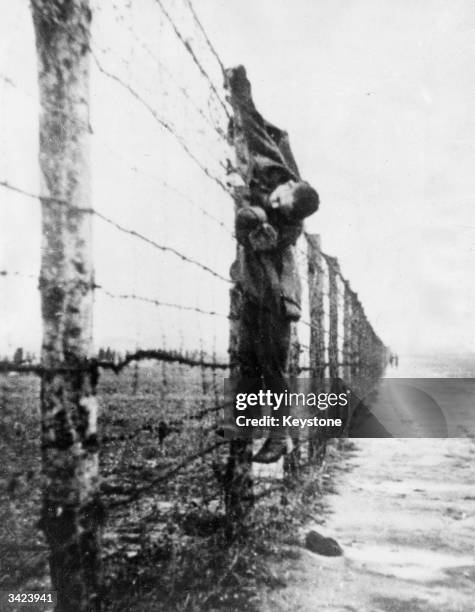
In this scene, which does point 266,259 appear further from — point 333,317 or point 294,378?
point 333,317

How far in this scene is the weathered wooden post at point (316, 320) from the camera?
364cm

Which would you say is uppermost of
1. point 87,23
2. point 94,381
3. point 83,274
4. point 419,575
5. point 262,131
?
point 262,131

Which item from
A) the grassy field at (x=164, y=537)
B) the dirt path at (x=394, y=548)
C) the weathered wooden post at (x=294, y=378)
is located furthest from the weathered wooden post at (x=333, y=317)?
the grassy field at (x=164, y=537)

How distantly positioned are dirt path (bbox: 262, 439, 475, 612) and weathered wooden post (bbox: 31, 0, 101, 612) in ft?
2.67

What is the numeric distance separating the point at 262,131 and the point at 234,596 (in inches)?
71.6

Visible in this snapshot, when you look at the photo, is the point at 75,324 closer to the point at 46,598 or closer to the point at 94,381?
the point at 94,381

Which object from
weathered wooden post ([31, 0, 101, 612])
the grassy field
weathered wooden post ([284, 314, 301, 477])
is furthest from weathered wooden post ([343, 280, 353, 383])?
weathered wooden post ([31, 0, 101, 612])

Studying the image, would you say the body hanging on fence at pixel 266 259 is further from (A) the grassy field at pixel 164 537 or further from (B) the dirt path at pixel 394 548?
(B) the dirt path at pixel 394 548

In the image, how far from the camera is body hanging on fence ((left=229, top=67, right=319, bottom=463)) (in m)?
2.20

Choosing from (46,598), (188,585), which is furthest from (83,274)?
(188,585)

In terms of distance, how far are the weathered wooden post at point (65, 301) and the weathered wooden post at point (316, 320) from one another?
2.49 metres

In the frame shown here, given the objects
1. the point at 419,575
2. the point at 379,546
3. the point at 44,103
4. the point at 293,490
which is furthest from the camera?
the point at 293,490

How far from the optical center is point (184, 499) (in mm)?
2422

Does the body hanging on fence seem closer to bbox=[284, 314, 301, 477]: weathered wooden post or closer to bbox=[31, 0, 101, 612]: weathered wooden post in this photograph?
bbox=[284, 314, 301, 477]: weathered wooden post
